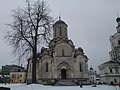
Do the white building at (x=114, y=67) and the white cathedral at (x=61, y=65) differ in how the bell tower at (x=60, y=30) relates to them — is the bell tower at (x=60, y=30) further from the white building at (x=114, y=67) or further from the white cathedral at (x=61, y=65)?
the white building at (x=114, y=67)

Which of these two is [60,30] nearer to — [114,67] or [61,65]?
[61,65]

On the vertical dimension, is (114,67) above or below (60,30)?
below

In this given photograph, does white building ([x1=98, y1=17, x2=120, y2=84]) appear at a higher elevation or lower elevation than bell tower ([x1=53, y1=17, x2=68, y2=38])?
lower

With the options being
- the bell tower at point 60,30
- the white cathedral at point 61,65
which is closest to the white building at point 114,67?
the white cathedral at point 61,65

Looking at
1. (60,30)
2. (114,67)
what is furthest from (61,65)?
(114,67)

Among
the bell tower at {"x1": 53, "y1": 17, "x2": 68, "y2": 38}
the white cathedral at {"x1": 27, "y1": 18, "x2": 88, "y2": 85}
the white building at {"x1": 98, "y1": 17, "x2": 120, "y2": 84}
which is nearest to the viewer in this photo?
the white cathedral at {"x1": 27, "y1": 18, "x2": 88, "y2": 85}

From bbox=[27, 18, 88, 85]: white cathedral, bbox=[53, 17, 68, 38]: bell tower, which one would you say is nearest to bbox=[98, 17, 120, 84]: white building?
bbox=[27, 18, 88, 85]: white cathedral

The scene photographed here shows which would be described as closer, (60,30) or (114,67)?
(60,30)

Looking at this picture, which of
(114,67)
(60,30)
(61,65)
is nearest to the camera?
(61,65)

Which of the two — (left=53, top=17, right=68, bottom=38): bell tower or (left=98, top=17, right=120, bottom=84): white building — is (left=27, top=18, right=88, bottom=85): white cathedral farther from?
(left=98, top=17, right=120, bottom=84): white building

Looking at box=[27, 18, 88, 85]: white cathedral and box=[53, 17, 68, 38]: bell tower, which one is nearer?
box=[27, 18, 88, 85]: white cathedral

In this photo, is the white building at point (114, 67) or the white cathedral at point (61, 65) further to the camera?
the white building at point (114, 67)

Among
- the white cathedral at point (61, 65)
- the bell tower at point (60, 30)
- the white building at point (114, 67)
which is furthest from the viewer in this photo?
the white building at point (114, 67)

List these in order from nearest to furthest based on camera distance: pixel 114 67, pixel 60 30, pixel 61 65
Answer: pixel 61 65 → pixel 60 30 → pixel 114 67
